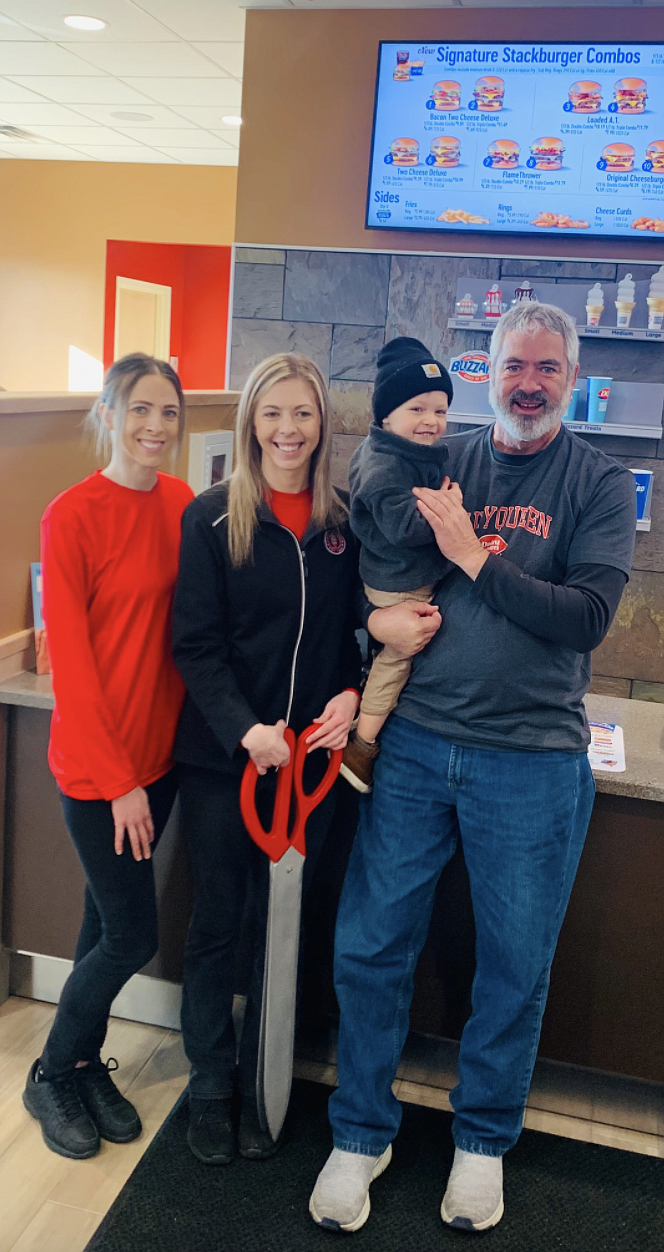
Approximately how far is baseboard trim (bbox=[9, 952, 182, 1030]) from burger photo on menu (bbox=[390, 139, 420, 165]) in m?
3.34

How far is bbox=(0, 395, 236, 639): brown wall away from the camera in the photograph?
2.26 m

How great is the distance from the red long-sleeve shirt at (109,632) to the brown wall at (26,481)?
582 millimetres

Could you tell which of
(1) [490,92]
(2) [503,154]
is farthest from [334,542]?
(1) [490,92]

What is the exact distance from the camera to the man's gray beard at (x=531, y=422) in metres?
1.61

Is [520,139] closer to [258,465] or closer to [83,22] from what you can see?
[83,22]

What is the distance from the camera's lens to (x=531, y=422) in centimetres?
161

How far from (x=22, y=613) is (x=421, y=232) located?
266 centimetres

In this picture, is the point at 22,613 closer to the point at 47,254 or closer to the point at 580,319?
the point at 580,319

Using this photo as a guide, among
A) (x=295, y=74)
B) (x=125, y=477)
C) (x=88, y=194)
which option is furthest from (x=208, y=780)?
(x=88, y=194)

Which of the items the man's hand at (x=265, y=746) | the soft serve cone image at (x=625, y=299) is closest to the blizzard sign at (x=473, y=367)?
the soft serve cone image at (x=625, y=299)

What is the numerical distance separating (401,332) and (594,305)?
0.79 metres

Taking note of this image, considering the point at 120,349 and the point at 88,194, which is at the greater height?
the point at 88,194

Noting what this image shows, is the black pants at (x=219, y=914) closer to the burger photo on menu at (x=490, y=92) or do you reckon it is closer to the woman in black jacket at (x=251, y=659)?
the woman in black jacket at (x=251, y=659)

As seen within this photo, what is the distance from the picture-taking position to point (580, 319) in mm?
4070
